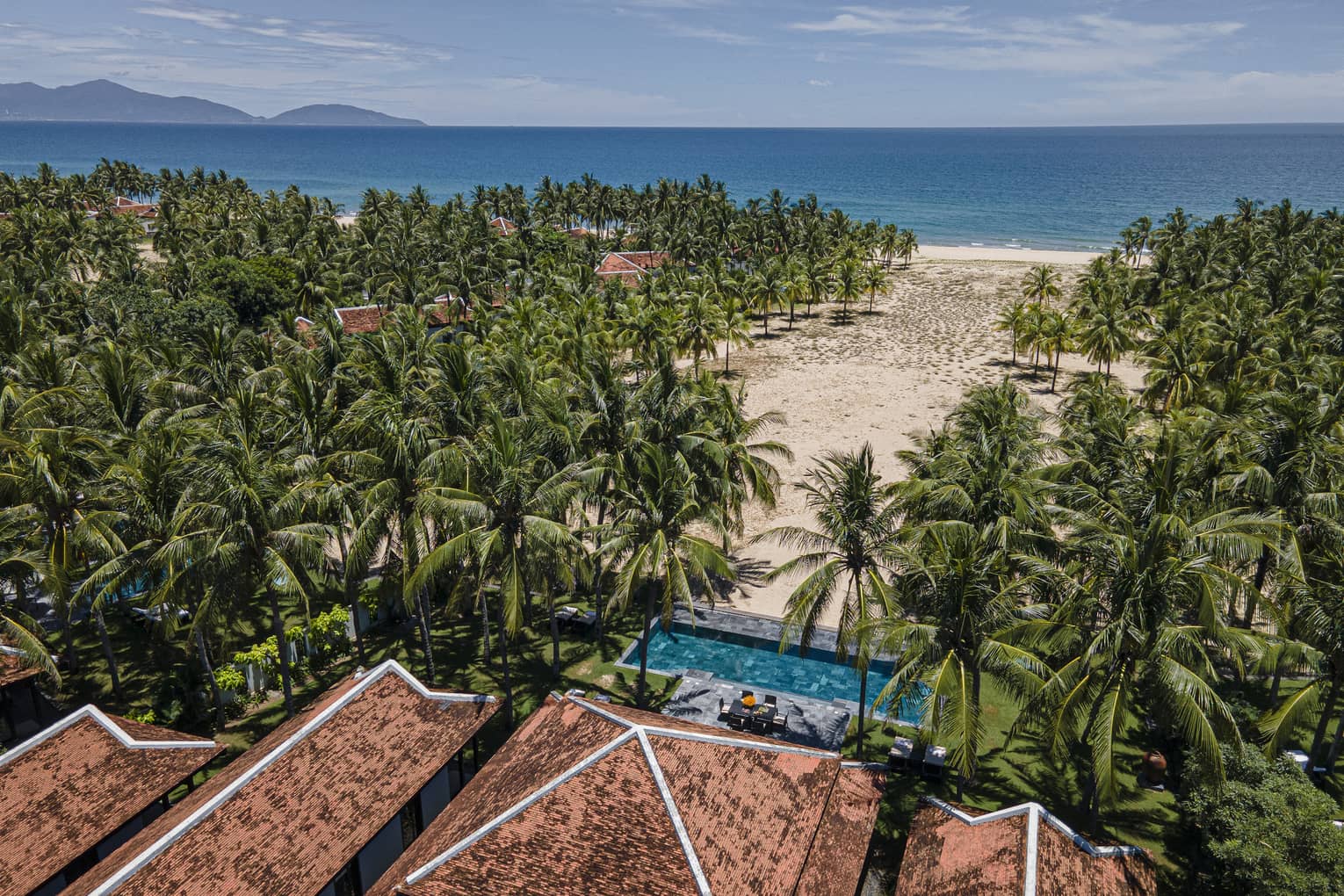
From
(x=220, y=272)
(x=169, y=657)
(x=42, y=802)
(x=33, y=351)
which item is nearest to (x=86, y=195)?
(x=220, y=272)

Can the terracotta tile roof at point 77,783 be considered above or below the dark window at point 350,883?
above

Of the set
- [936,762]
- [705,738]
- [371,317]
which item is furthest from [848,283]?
[705,738]

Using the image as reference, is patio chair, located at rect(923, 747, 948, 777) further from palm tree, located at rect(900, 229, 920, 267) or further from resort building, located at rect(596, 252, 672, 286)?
palm tree, located at rect(900, 229, 920, 267)

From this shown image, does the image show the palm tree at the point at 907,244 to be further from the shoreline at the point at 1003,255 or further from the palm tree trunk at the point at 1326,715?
the palm tree trunk at the point at 1326,715

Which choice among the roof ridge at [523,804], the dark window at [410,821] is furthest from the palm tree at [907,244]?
the dark window at [410,821]

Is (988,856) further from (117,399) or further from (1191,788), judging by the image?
(117,399)

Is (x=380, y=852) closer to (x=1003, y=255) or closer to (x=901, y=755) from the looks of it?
(x=901, y=755)

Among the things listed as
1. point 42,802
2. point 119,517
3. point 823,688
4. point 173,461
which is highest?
point 173,461
